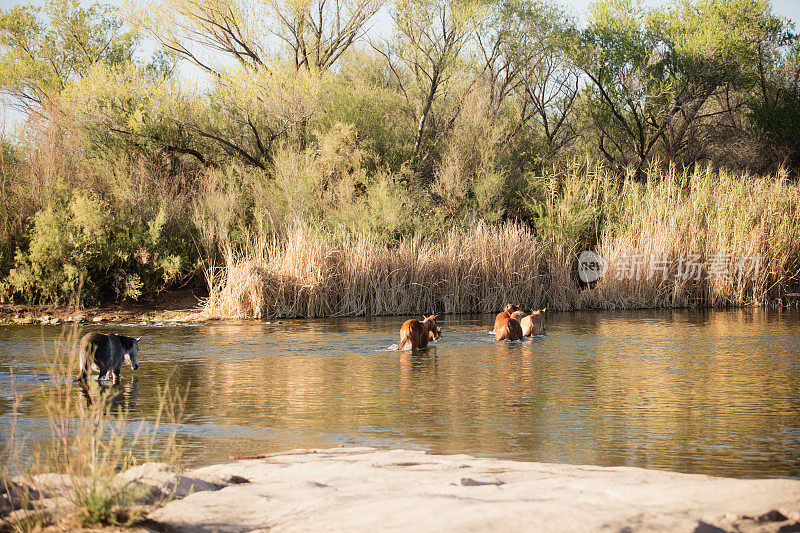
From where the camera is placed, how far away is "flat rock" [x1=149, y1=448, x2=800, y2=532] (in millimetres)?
3613

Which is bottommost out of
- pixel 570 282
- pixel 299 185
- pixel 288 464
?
pixel 288 464

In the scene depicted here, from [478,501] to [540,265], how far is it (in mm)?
18490

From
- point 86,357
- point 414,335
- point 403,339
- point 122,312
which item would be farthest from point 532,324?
point 122,312

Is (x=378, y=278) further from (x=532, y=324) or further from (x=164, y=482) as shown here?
(x=164, y=482)

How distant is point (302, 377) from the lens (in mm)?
10414

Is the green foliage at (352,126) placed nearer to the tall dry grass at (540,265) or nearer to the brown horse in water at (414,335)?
the tall dry grass at (540,265)

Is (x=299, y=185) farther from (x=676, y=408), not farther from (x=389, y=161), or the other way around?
(x=676, y=408)

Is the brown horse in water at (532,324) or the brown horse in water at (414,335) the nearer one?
the brown horse in water at (414,335)

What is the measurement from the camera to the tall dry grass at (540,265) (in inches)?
795

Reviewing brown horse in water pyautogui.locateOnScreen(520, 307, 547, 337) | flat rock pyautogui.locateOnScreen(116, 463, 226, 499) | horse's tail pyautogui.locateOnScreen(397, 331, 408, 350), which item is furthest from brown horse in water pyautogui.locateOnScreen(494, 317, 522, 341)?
flat rock pyautogui.locateOnScreen(116, 463, 226, 499)

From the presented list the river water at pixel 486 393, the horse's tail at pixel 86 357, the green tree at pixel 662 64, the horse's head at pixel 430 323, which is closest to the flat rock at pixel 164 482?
the river water at pixel 486 393

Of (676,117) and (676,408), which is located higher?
(676,117)

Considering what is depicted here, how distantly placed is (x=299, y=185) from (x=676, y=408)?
18.9 m

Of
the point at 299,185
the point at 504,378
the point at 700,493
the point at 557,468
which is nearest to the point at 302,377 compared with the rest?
the point at 504,378
